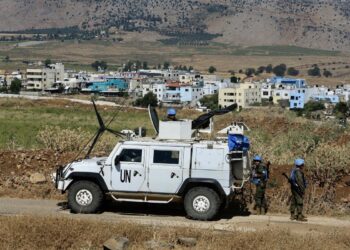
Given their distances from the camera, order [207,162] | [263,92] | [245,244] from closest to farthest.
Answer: [245,244]
[207,162]
[263,92]

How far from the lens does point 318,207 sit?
49.8ft

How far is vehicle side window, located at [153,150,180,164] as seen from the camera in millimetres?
13867

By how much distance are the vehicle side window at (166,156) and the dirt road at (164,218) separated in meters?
1.16

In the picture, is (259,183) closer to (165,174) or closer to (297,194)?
(297,194)

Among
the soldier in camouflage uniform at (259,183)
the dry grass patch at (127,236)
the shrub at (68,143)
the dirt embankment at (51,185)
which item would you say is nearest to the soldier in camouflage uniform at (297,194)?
the soldier in camouflage uniform at (259,183)

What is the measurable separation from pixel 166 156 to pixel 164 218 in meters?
1.27

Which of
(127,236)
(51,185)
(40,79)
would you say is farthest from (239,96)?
(127,236)

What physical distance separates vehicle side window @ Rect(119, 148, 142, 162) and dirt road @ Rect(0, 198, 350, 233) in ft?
3.80

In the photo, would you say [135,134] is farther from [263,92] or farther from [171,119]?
[263,92]

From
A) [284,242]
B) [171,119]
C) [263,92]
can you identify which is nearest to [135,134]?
[171,119]

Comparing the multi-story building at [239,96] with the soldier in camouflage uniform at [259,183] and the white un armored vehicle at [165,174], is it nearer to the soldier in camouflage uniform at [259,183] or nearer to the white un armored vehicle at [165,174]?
the soldier in camouflage uniform at [259,183]

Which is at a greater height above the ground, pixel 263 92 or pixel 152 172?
pixel 263 92

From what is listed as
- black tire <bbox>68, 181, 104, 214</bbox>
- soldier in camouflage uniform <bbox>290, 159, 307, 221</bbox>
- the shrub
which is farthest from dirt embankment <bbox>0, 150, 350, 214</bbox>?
black tire <bbox>68, 181, 104, 214</bbox>

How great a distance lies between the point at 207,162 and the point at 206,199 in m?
0.73
